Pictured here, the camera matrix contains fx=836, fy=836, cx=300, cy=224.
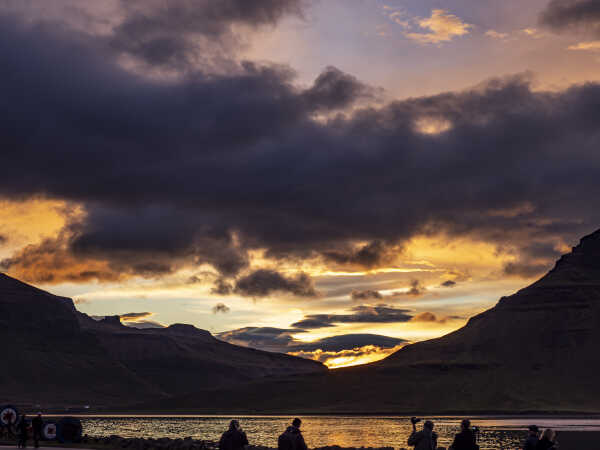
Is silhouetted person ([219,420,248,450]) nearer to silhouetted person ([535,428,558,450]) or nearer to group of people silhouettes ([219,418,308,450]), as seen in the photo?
group of people silhouettes ([219,418,308,450])

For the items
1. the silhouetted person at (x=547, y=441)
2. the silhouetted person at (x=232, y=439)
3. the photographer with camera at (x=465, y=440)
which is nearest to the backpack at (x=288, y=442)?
the silhouetted person at (x=232, y=439)

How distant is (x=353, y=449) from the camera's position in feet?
291

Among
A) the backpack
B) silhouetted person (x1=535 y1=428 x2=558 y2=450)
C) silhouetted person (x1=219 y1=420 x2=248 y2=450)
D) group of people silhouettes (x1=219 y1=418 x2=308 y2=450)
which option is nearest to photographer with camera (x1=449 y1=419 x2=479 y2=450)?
silhouetted person (x1=535 y1=428 x2=558 y2=450)

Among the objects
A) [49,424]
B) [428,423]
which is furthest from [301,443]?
[49,424]

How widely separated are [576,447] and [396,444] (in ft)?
74.1

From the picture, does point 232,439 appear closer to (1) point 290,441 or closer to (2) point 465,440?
(1) point 290,441

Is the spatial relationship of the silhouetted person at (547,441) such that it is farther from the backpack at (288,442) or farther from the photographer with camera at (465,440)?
the backpack at (288,442)

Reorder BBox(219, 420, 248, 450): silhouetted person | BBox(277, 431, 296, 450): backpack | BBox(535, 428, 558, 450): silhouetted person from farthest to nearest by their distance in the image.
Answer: BBox(219, 420, 248, 450): silhouetted person → BBox(277, 431, 296, 450): backpack → BBox(535, 428, 558, 450): silhouetted person

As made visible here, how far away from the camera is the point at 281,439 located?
94.3 ft

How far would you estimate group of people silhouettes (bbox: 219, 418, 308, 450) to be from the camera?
28.7 meters

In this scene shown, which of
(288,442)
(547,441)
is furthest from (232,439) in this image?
(547,441)

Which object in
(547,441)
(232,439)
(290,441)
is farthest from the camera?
(232,439)

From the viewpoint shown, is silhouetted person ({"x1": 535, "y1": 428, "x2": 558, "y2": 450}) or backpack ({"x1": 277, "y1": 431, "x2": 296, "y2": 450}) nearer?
silhouetted person ({"x1": 535, "y1": 428, "x2": 558, "y2": 450})

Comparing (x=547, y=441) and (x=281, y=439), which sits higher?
(x=281, y=439)
